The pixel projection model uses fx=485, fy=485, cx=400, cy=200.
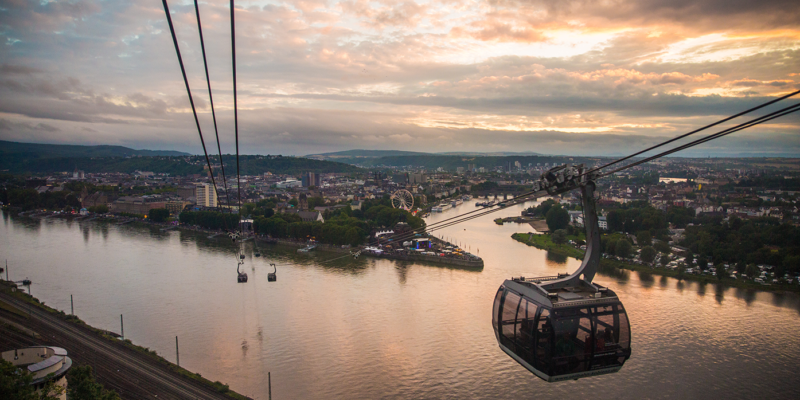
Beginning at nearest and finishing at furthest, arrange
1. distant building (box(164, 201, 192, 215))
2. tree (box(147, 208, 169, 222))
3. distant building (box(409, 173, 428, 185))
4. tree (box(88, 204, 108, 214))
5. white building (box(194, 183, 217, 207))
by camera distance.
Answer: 1. tree (box(147, 208, 169, 222))
2. tree (box(88, 204, 108, 214))
3. distant building (box(164, 201, 192, 215))
4. white building (box(194, 183, 217, 207))
5. distant building (box(409, 173, 428, 185))

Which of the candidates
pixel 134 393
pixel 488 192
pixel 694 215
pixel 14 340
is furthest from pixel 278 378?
pixel 488 192

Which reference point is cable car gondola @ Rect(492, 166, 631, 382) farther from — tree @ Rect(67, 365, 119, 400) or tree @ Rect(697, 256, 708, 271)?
tree @ Rect(697, 256, 708, 271)

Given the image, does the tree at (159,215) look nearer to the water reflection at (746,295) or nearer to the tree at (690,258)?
the tree at (690,258)

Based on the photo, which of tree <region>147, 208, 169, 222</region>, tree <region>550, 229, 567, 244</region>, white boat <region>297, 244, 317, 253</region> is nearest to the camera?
white boat <region>297, 244, 317, 253</region>

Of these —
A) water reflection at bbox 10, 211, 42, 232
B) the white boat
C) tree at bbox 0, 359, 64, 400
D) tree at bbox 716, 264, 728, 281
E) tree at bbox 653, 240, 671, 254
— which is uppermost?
tree at bbox 0, 359, 64, 400

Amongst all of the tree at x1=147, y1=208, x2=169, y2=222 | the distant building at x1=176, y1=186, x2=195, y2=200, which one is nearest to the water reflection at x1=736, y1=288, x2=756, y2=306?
the tree at x1=147, y1=208, x2=169, y2=222

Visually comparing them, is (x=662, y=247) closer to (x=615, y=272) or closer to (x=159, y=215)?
(x=615, y=272)
